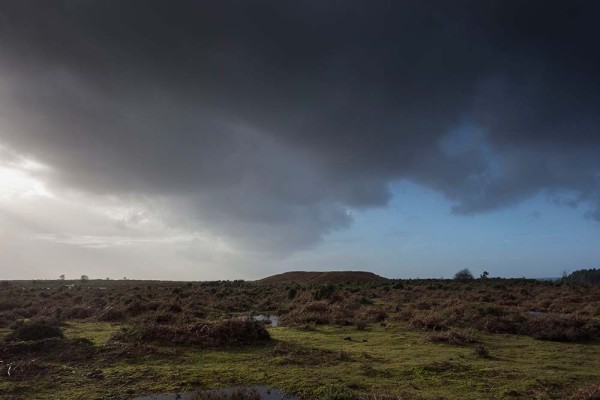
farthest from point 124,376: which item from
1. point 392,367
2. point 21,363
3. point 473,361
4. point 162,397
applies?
point 473,361

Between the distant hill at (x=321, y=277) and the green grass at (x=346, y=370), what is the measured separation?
8258 cm

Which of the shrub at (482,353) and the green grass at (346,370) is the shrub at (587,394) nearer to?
the green grass at (346,370)

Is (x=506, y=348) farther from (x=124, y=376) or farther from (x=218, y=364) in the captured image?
(x=124, y=376)

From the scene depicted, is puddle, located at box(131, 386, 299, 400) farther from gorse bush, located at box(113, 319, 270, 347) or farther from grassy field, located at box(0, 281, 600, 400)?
gorse bush, located at box(113, 319, 270, 347)

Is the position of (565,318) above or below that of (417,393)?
above

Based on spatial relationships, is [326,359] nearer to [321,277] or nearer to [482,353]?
[482,353]

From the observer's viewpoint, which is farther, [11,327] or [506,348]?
[11,327]

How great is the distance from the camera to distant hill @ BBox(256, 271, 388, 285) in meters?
104

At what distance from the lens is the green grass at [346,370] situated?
1348 cm

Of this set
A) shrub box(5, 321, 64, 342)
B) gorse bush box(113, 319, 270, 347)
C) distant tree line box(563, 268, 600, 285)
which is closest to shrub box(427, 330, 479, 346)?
gorse bush box(113, 319, 270, 347)

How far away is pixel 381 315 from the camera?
29.5 metres

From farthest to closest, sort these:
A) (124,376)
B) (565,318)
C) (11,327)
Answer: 1. (11,327)
2. (565,318)
3. (124,376)

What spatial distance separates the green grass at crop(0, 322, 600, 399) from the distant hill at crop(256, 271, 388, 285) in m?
82.6

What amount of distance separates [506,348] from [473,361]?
13.2 ft
